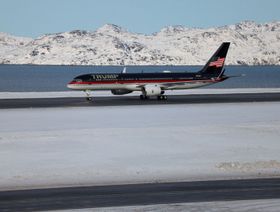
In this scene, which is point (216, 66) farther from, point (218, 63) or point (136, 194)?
point (136, 194)

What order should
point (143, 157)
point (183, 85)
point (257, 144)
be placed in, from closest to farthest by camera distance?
point (143, 157)
point (257, 144)
point (183, 85)

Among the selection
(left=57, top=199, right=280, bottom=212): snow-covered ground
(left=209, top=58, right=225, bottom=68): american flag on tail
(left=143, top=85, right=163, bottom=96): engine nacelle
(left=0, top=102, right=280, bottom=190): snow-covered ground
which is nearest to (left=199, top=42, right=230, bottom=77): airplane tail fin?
(left=209, top=58, right=225, bottom=68): american flag on tail

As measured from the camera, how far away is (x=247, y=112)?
67.0m

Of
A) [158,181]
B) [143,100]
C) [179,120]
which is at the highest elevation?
[143,100]

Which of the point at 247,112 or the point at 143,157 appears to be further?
the point at 247,112

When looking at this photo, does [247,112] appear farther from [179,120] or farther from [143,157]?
[143,157]

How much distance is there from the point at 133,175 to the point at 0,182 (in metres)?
6.66

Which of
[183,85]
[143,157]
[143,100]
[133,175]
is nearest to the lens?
[133,175]

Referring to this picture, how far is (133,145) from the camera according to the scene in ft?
142

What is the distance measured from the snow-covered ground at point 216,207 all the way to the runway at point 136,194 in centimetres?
60

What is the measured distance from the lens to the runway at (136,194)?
25094 mm

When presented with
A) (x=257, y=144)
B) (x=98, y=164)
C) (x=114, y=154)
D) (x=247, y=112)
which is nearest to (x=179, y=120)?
(x=247, y=112)

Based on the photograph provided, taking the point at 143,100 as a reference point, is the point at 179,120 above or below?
below

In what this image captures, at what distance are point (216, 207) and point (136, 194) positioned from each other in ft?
13.6
